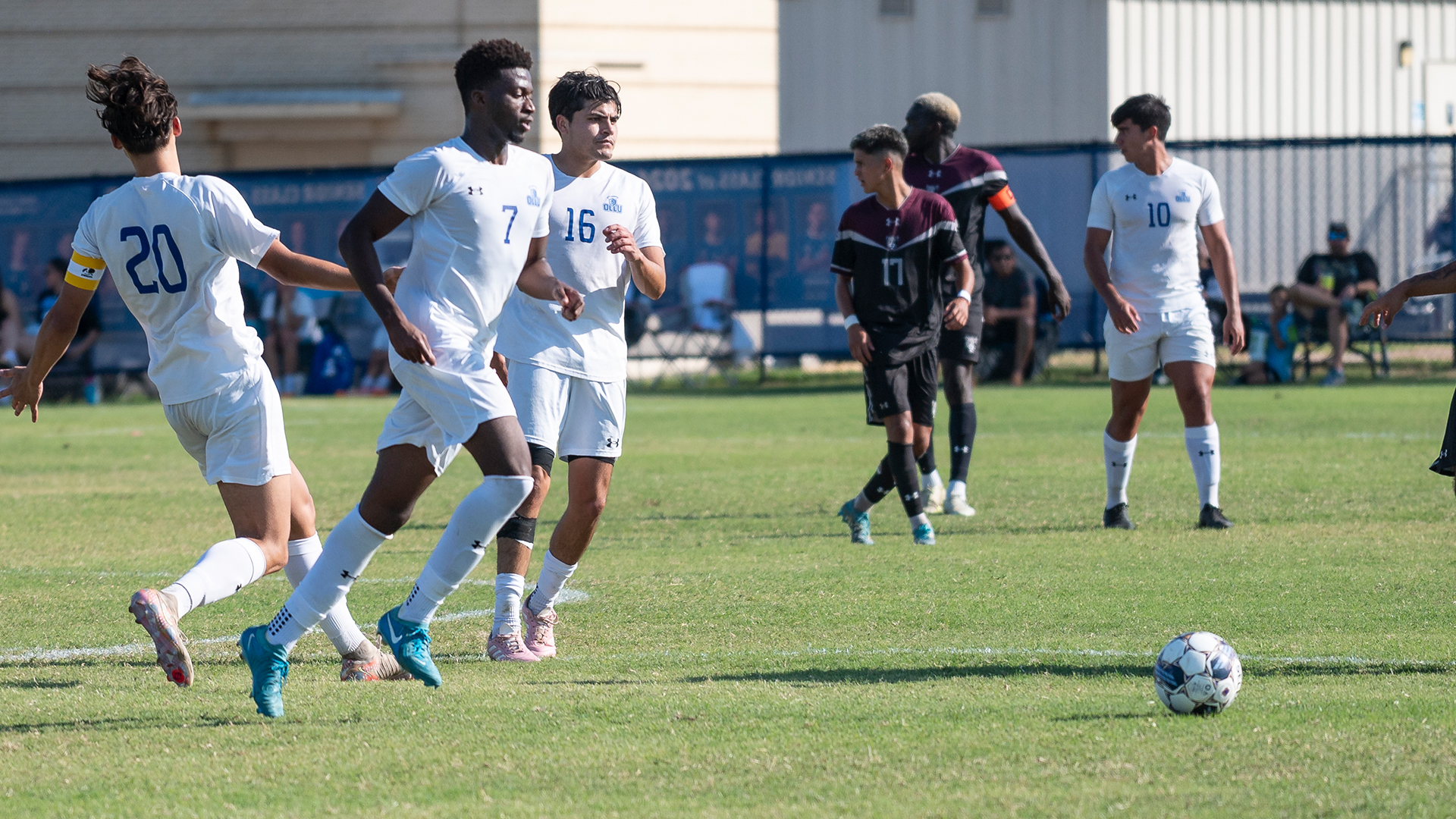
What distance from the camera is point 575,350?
597 cm

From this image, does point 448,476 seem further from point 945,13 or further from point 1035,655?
point 945,13

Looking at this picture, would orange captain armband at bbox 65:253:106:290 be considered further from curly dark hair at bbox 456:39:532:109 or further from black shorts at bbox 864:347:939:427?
black shorts at bbox 864:347:939:427

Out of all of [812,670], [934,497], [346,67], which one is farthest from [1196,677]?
[346,67]

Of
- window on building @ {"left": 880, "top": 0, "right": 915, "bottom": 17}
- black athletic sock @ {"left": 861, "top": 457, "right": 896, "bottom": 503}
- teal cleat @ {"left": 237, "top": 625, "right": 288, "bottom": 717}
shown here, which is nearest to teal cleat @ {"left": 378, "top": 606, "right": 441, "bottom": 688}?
teal cleat @ {"left": 237, "top": 625, "right": 288, "bottom": 717}

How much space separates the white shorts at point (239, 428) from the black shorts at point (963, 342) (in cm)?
523

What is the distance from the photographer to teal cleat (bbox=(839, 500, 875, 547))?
8.63m

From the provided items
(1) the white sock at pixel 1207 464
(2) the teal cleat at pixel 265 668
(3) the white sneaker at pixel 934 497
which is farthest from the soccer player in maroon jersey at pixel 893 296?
(2) the teal cleat at pixel 265 668

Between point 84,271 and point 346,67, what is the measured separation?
2142cm

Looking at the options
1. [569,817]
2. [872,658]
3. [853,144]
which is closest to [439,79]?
[853,144]

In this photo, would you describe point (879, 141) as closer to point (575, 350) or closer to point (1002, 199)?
point (1002, 199)

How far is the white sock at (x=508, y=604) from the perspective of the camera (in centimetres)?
581

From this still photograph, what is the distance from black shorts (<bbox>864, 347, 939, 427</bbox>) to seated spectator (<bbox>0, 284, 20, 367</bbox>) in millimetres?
15913

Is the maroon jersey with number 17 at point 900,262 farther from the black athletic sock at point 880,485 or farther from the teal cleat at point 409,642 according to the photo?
the teal cleat at point 409,642

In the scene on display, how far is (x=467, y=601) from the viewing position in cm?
702
